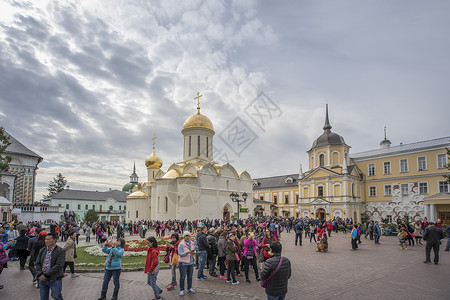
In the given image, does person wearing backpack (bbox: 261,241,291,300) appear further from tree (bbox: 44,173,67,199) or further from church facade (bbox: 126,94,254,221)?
tree (bbox: 44,173,67,199)

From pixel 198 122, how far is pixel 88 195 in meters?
46.9

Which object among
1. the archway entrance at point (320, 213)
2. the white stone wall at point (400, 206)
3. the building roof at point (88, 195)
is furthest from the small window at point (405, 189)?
the building roof at point (88, 195)

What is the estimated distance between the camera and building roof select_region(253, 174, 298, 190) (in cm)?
5883

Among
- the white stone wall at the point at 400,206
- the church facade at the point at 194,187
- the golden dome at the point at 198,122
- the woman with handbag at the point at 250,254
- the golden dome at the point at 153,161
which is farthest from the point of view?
the golden dome at the point at 153,161

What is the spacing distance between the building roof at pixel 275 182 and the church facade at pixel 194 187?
63.9ft

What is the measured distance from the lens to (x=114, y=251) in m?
6.77

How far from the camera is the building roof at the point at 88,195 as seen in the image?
66875 millimetres

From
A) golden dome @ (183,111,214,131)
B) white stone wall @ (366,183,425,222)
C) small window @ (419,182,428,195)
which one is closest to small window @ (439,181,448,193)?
small window @ (419,182,428,195)

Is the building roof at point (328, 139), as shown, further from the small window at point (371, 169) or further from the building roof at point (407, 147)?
the small window at point (371, 169)

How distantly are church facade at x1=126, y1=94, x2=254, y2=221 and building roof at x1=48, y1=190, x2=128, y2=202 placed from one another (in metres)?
32.7

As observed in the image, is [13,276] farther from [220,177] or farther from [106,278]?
[220,177]

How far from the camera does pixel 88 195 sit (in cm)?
7225

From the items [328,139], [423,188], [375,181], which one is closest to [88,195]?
[328,139]

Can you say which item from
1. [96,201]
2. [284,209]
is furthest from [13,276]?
[96,201]
